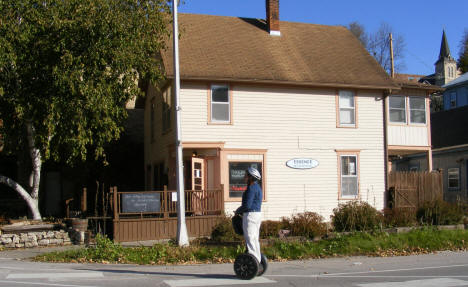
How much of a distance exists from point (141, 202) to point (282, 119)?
21.4 feet

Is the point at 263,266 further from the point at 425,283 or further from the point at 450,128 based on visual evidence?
the point at 450,128

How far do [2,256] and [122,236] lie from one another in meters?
3.48

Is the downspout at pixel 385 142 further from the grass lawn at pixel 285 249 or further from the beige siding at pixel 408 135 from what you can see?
the grass lawn at pixel 285 249

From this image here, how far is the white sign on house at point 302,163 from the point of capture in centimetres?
1958

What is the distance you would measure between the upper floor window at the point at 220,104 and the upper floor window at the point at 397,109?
7319 mm

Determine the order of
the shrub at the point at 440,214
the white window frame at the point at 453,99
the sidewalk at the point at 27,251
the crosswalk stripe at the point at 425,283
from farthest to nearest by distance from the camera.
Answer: the white window frame at the point at 453,99, the shrub at the point at 440,214, the sidewalk at the point at 27,251, the crosswalk stripe at the point at 425,283

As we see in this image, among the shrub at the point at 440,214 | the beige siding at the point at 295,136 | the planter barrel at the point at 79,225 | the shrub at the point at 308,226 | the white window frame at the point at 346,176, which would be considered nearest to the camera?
the shrub at the point at 308,226

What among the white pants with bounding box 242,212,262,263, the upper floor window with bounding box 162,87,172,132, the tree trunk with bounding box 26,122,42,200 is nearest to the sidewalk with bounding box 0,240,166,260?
the tree trunk with bounding box 26,122,42,200

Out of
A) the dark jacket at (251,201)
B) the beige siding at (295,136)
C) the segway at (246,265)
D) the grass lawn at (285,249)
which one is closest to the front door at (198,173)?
the beige siding at (295,136)

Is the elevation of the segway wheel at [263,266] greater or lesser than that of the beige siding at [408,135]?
lesser

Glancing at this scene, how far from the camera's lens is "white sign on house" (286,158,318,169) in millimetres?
19578

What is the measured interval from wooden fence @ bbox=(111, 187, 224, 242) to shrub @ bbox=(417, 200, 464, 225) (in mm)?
6527

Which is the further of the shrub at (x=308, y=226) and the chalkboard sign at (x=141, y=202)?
the chalkboard sign at (x=141, y=202)

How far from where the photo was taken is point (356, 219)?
1518 cm
